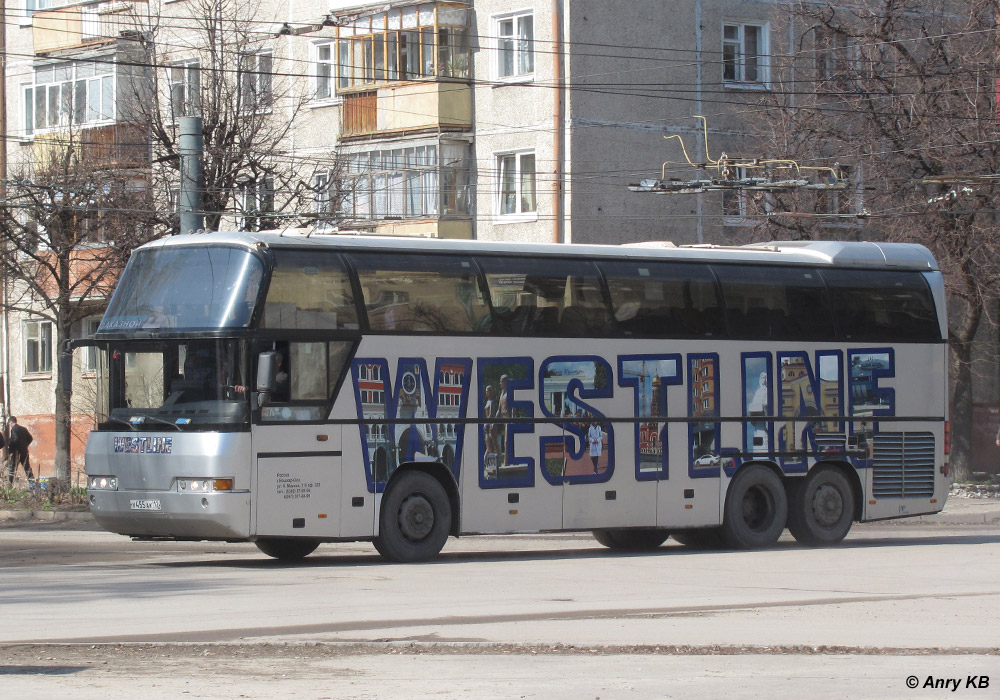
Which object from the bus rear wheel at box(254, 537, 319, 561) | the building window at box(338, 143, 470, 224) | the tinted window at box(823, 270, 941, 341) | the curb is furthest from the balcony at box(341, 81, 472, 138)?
the bus rear wheel at box(254, 537, 319, 561)

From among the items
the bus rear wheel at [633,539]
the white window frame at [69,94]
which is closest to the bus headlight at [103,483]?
the bus rear wheel at [633,539]

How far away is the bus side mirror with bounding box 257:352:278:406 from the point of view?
16.2m

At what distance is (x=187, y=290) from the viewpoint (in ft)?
54.7

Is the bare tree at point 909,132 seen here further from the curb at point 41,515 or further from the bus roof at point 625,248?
the curb at point 41,515

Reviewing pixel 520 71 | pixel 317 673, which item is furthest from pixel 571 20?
pixel 317 673

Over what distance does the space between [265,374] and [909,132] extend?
784 inches

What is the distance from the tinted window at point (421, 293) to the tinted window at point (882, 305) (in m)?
5.47

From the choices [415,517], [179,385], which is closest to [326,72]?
[415,517]

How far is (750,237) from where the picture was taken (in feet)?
119

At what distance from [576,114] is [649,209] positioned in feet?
9.63

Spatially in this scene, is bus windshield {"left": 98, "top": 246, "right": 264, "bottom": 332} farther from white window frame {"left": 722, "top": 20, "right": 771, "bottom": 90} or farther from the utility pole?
white window frame {"left": 722, "top": 20, "right": 771, "bottom": 90}

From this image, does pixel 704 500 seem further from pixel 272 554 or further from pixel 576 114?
pixel 576 114

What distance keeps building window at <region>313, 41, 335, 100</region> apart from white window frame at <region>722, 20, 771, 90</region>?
9.77 meters

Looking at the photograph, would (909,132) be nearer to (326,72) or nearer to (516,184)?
(516,184)
